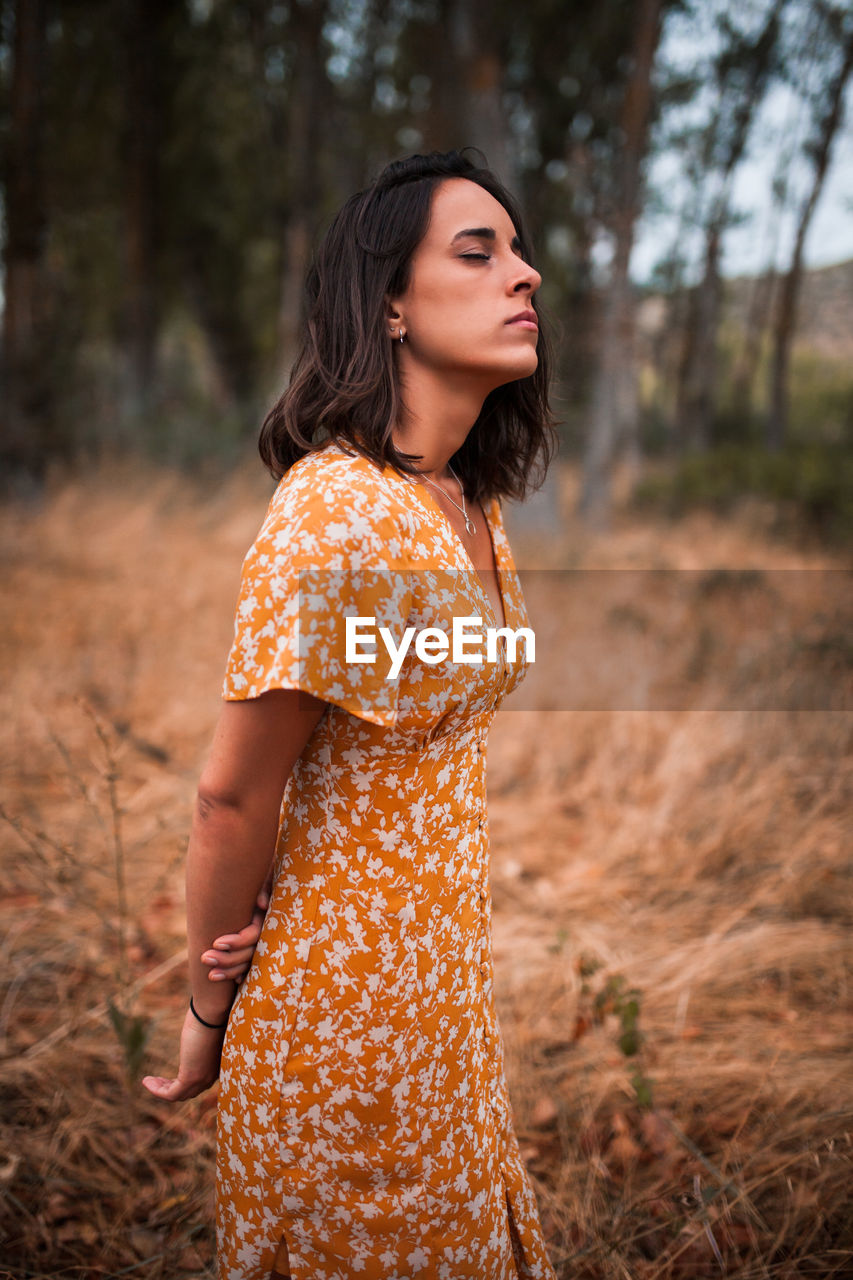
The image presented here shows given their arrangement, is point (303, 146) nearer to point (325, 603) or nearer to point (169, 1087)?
point (325, 603)

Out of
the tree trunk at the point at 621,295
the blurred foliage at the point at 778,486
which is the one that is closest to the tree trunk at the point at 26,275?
the tree trunk at the point at 621,295

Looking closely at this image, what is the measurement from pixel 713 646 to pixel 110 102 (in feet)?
40.7

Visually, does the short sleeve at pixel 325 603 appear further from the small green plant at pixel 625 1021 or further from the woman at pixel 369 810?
the small green plant at pixel 625 1021

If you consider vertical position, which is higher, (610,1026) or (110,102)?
(110,102)

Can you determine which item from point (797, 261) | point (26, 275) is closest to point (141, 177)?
point (26, 275)

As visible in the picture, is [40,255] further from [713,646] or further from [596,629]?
[713,646]

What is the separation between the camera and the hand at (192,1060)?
1198 mm

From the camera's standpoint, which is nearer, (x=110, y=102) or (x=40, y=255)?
(x=40, y=255)

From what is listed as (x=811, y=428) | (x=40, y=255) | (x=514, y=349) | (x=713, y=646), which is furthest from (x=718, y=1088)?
(x=811, y=428)

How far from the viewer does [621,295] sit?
341 inches

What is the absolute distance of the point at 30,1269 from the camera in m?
1.71

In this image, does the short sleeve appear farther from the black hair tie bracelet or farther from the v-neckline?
the black hair tie bracelet
